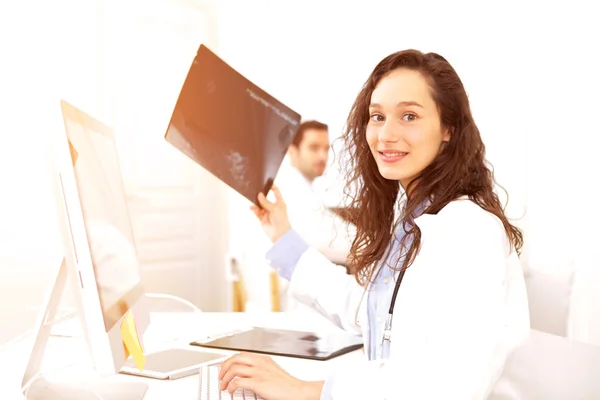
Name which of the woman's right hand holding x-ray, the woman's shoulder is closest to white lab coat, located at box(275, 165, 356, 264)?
the woman's right hand holding x-ray

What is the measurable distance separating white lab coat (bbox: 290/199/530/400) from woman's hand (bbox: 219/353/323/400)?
0.22ft

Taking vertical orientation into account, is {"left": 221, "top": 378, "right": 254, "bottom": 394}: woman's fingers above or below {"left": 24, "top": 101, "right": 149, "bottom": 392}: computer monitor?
below

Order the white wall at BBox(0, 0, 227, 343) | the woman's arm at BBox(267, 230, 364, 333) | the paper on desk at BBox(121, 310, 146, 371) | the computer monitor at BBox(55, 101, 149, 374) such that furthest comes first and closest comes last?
the white wall at BBox(0, 0, 227, 343)
the woman's arm at BBox(267, 230, 364, 333)
the paper on desk at BBox(121, 310, 146, 371)
the computer monitor at BBox(55, 101, 149, 374)

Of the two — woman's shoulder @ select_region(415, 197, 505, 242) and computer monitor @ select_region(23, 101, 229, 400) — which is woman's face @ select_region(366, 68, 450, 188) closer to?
woman's shoulder @ select_region(415, 197, 505, 242)

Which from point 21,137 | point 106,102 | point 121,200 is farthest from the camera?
point 106,102

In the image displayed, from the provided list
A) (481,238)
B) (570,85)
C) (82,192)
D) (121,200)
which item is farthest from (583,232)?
(82,192)

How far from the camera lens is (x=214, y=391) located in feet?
3.24

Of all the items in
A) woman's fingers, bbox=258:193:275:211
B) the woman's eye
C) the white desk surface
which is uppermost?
the woman's eye

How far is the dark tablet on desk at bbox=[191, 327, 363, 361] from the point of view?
49.8 inches

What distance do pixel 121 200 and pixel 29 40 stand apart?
2472 mm

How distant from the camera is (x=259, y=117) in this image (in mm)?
1388


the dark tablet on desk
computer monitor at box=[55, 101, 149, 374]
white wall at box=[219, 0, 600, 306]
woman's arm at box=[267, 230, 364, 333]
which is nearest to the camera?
computer monitor at box=[55, 101, 149, 374]

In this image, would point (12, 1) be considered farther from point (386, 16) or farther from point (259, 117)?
point (259, 117)

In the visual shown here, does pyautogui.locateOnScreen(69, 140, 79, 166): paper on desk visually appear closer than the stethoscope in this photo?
Yes
